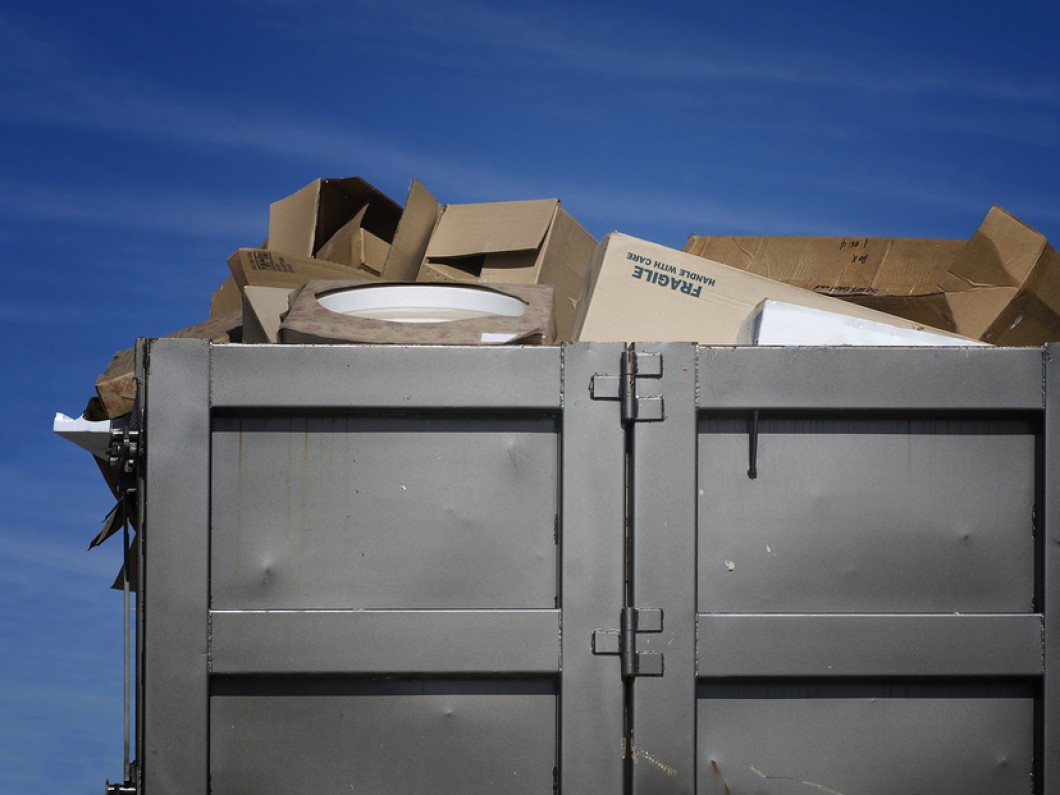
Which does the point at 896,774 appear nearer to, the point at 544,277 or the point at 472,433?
the point at 472,433

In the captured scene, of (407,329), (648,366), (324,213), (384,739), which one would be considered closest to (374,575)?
(384,739)

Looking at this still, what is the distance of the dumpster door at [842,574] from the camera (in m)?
2.65

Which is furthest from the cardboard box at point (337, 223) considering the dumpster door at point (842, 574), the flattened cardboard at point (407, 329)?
the dumpster door at point (842, 574)

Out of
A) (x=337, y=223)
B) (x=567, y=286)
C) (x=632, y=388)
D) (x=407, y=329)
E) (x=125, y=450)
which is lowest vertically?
(x=125, y=450)

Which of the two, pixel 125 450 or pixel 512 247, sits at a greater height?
pixel 512 247

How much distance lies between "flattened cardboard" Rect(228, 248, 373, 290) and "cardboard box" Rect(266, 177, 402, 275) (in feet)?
1.07

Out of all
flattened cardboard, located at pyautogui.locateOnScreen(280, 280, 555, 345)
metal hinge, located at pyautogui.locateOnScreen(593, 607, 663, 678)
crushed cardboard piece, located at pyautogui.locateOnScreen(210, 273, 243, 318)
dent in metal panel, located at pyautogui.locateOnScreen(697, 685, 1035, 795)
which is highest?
crushed cardboard piece, located at pyautogui.locateOnScreen(210, 273, 243, 318)

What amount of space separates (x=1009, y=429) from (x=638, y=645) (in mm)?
1071

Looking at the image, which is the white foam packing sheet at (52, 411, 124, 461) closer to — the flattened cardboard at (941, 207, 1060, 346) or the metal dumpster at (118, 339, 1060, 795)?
the metal dumpster at (118, 339, 1060, 795)

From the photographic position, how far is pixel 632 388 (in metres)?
2.67

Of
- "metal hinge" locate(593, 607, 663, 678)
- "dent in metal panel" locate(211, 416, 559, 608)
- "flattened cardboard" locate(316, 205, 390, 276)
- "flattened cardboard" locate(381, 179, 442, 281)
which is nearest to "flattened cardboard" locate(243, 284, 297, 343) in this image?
"dent in metal panel" locate(211, 416, 559, 608)

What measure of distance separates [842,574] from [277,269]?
6.35 ft

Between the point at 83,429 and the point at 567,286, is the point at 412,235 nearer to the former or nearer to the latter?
the point at 567,286

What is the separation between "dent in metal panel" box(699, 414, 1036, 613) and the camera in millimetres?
2684
